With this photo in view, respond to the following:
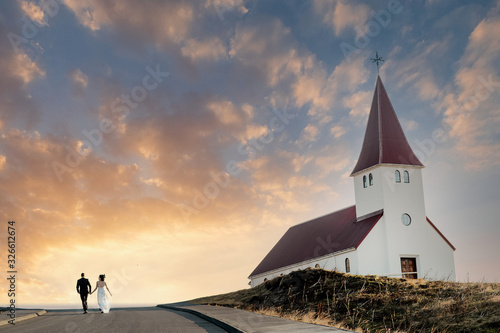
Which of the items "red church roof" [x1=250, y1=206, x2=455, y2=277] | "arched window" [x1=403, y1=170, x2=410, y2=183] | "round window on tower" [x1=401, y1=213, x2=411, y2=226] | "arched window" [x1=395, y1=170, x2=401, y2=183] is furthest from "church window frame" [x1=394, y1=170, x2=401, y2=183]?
"red church roof" [x1=250, y1=206, x2=455, y2=277]

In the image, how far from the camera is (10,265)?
19141mm

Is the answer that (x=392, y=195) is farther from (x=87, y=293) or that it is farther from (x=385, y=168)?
(x=87, y=293)

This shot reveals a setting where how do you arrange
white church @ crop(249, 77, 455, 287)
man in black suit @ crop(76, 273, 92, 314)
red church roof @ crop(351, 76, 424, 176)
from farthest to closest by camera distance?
1. red church roof @ crop(351, 76, 424, 176)
2. white church @ crop(249, 77, 455, 287)
3. man in black suit @ crop(76, 273, 92, 314)

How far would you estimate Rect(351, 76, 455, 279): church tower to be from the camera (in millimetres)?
43719

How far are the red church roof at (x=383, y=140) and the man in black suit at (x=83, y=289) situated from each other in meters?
28.3

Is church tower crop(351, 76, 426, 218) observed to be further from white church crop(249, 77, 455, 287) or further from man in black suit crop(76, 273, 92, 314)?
man in black suit crop(76, 273, 92, 314)

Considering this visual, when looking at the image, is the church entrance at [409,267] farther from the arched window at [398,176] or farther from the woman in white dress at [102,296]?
the woman in white dress at [102,296]

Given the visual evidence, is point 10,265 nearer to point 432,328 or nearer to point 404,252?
point 432,328

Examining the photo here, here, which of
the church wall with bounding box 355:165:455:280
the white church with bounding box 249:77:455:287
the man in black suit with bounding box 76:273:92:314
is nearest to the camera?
the man in black suit with bounding box 76:273:92:314

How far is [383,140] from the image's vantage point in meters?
47.4

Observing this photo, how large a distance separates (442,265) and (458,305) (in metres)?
28.7

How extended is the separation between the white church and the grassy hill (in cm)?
1785

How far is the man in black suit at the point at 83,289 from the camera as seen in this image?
2436 centimetres

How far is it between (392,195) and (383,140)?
531 centimetres
